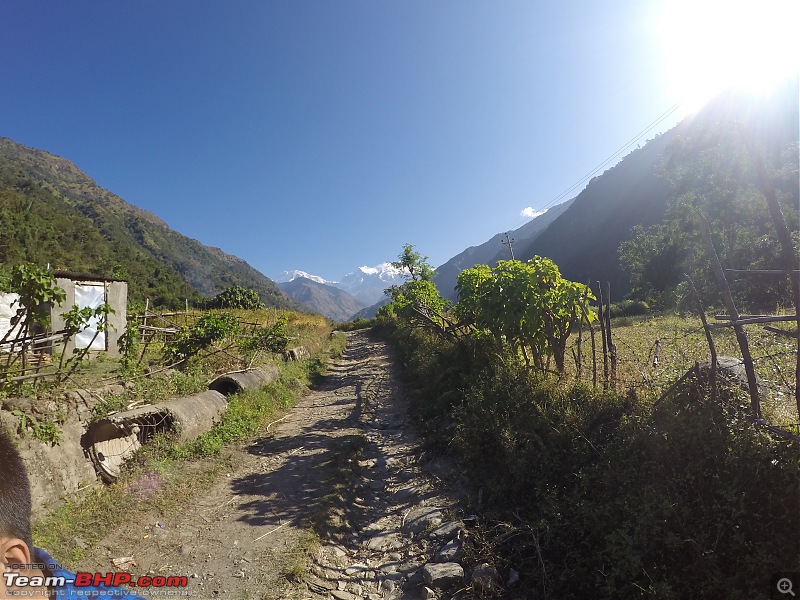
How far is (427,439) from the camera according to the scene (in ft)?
21.4

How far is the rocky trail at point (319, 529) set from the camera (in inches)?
137

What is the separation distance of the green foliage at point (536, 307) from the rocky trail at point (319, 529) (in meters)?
2.36

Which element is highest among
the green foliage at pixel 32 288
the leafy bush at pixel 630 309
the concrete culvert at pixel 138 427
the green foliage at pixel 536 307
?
the green foliage at pixel 32 288

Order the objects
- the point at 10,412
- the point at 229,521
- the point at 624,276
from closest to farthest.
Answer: the point at 10,412 < the point at 229,521 < the point at 624,276

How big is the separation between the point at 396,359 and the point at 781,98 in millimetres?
13820

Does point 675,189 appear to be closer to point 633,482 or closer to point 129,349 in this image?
point 633,482

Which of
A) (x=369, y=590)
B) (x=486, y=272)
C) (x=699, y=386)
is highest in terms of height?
(x=486, y=272)

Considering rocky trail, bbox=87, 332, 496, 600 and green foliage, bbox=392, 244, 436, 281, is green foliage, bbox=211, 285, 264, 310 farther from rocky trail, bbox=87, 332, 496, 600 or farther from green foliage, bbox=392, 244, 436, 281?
rocky trail, bbox=87, 332, 496, 600

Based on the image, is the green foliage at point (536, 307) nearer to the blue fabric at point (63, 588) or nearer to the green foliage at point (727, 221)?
the blue fabric at point (63, 588)

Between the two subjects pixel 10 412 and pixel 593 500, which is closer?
pixel 593 500

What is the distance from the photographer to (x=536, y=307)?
591 cm

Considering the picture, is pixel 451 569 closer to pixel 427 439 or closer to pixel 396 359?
pixel 427 439

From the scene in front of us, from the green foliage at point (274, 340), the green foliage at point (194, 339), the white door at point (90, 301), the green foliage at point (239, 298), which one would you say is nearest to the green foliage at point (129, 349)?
the green foliage at point (194, 339)

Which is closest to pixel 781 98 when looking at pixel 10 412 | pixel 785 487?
pixel 785 487
